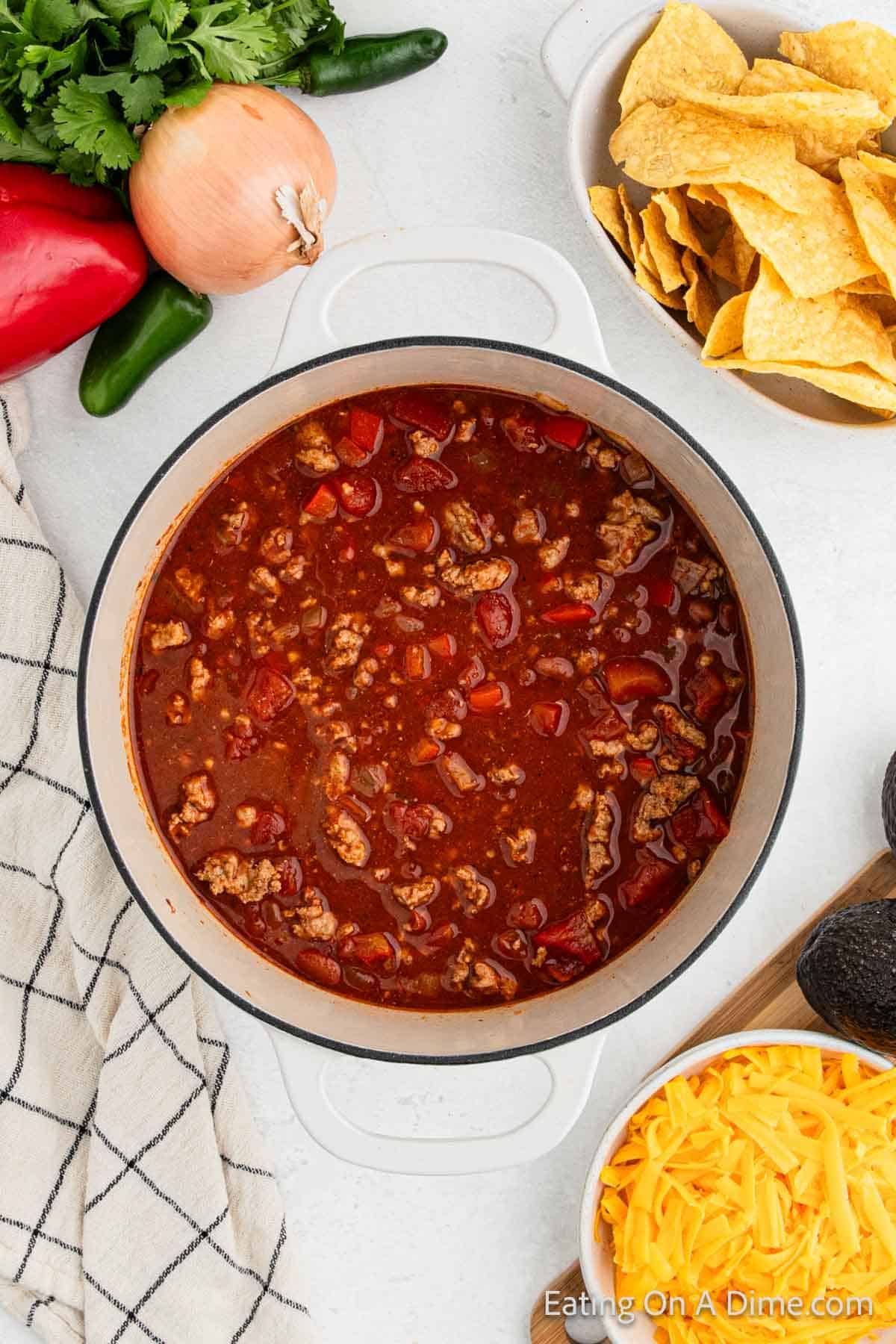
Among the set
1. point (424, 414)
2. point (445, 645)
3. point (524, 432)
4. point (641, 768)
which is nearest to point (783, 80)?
point (524, 432)

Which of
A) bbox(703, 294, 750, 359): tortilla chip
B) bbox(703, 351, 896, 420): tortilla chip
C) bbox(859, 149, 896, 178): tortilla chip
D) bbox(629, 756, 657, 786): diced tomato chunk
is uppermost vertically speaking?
bbox(859, 149, 896, 178): tortilla chip

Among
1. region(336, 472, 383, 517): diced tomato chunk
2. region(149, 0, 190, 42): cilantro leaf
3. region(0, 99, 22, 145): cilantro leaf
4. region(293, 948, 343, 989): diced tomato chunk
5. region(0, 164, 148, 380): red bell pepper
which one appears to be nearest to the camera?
region(149, 0, 190, 42): cilantro leaf

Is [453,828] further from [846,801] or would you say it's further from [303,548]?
[846,801]

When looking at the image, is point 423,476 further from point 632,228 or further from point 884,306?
point 884,306

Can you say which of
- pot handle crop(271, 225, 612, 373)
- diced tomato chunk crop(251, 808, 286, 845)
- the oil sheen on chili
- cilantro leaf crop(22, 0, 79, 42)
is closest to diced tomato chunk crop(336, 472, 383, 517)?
the oil sheen on chili

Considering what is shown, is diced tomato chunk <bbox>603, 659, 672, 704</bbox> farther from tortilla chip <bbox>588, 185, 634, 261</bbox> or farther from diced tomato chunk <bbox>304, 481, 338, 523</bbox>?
tortilla chip <bbox>588, 185, 634, 261</bbox>
